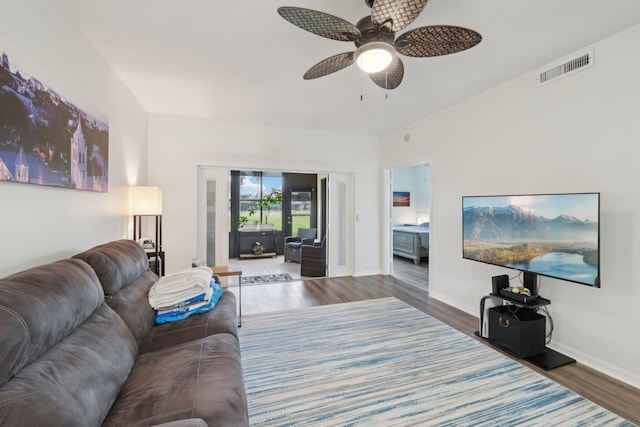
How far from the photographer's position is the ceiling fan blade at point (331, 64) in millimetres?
1993

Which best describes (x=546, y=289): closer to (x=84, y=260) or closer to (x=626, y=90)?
(x=626, y=90)

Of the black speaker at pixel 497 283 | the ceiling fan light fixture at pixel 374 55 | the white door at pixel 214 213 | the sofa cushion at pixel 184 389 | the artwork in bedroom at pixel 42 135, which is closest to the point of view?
the sofa cushion at pixel 184 389

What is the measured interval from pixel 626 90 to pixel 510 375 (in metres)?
2.36

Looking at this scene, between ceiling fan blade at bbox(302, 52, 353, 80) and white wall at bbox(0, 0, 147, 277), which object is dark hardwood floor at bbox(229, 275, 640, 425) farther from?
ceiling fan blade at bbox(302, 52, 353, 80)

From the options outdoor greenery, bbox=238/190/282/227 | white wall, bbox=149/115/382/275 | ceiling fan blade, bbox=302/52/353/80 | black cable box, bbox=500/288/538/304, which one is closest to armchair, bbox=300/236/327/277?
white wall, bbox=149/115/382/275

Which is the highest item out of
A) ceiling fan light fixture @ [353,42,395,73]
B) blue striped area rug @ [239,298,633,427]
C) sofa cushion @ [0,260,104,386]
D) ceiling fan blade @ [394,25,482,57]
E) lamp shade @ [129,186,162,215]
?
ceiling fan blade @ [394,25,482,57]

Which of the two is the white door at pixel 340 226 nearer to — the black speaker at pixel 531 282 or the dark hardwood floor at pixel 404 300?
the dark hardwood floor at pixel 404 300

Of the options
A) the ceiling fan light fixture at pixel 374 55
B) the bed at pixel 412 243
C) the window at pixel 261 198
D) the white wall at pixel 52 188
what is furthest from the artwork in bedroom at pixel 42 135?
the bed at pixel 412 243

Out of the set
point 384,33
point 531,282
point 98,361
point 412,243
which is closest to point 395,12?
point 384,33

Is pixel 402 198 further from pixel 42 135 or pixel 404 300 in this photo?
pixel 42 135

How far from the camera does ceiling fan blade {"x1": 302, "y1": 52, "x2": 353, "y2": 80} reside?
78.5 inches

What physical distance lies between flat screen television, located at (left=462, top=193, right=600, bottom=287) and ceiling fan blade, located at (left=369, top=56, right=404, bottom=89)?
5.14 feet

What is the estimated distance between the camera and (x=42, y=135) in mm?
1606

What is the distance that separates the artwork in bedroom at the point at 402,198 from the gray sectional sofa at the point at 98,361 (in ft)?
21.4
